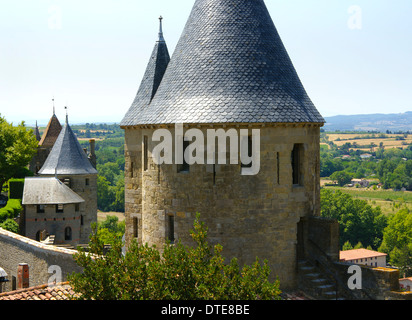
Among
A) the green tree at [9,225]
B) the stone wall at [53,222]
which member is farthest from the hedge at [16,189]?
the green tree at [9,225]

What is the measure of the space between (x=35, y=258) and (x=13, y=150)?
3343cm

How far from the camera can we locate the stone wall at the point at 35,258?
26.9 meters

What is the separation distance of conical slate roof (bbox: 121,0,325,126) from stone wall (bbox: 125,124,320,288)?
525 millimetres

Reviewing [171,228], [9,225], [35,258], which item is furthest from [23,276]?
[9,225]

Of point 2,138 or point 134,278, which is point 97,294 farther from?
point 2,138

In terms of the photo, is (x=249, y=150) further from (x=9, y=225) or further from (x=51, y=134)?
(x=51, y=134)

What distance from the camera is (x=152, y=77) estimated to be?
85.7ft

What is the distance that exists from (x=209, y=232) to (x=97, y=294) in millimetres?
7333

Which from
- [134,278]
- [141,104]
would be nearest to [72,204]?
[141,104]

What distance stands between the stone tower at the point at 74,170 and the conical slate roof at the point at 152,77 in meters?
31.3

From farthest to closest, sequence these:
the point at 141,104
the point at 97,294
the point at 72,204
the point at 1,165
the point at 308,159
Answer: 1. the point at 1,165
2. the point at 72,204
3. the point at 141,104
4. the point at 308,159
5. the point at 97,294

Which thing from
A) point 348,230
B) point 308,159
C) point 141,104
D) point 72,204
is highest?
point 141,104

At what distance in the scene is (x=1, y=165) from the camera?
59.5 meters

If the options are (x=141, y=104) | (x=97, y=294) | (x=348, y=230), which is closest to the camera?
(x=97, y=294)
